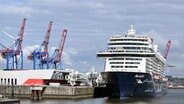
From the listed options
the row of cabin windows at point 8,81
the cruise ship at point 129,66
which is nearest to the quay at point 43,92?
the cruise ship at point 129,66

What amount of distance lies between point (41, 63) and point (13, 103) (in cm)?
9360

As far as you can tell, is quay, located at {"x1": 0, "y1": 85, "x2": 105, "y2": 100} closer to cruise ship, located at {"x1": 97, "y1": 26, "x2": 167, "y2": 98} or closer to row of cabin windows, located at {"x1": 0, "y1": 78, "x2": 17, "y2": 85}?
cruise ship, located at {"x1": 97, "y1": 26, "x2": 167, "y2": 98}

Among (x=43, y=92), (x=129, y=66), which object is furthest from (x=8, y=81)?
(x=129, y=66)

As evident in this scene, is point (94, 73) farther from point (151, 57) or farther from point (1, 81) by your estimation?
point (151, 57)

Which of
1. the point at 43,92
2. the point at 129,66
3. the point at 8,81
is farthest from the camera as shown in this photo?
the point at 8,81

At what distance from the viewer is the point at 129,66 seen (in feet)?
375

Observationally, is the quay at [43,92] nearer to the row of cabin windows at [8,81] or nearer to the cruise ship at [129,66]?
the cruise ship at [129,66]

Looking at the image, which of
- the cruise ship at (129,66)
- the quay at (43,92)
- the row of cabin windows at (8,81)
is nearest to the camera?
the cruise ship at (129,66)

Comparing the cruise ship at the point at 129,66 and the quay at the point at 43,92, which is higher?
the cruise ship at the point at 129,66

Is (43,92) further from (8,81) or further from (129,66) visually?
(8,81)

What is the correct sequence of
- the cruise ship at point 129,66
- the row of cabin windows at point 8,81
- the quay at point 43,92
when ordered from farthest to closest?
the row of cabin windows at point 8,81 < the quay at point 43,92 < the cruise ship at point 129,66

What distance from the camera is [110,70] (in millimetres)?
115312

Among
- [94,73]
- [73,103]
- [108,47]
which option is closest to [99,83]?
[94,73]

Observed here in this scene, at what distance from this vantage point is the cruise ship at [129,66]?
113625 millimetres
